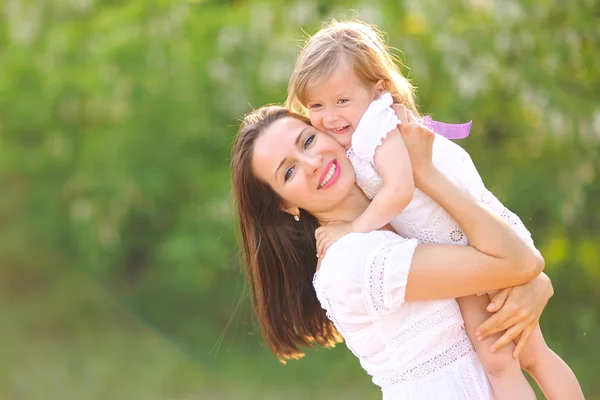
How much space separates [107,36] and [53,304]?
109 inches

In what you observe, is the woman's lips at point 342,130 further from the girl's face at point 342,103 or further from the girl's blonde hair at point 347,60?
the girl's blonde hair at point 347,60

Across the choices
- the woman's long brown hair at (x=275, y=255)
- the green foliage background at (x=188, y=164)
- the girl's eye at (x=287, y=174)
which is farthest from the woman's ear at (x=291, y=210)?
the green foliage background at (x=188, y=164)

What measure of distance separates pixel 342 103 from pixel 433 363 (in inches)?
27.3

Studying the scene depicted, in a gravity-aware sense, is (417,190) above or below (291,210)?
above

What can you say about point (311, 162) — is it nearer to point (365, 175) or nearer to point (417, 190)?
point (365, 175)

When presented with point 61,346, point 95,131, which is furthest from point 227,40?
point 61,346

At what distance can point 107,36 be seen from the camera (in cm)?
843

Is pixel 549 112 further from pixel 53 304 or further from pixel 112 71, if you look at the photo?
pixel 53 304

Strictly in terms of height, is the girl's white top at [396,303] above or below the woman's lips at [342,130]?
below

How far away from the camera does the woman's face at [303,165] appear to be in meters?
2.42

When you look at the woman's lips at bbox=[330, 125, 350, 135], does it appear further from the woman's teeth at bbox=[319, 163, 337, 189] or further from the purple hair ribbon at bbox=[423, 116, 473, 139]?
the purple hair ribbon at bbox=[423, 116, 473, 139]

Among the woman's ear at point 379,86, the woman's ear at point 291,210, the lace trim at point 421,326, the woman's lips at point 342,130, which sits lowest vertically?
the lace trim at point 421,326

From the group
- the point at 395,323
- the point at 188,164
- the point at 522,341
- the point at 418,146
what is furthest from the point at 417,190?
the point at 188,164

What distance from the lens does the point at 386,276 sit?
227 centimetres
